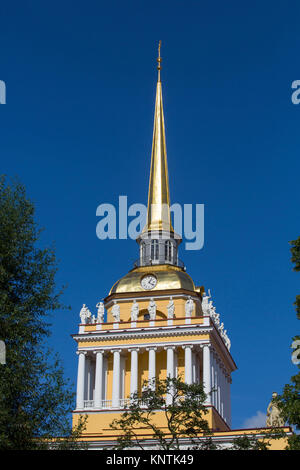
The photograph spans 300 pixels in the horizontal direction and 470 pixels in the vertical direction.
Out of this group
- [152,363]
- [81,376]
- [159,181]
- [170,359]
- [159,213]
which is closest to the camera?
[170,359]

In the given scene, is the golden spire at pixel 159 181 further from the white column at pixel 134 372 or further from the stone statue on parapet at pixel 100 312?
the white column at pixel 134 372

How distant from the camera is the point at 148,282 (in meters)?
54.5

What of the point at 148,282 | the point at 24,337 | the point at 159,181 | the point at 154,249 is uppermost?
the point at 159,181

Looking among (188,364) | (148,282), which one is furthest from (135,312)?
(188,364)

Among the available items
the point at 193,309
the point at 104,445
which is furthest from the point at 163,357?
the point at 104,445

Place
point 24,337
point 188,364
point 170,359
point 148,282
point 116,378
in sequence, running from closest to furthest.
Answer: point 24,337 < point 188,364 < point 170,359 < point 116,378 < point 148,282

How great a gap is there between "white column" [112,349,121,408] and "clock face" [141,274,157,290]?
510 centimetres

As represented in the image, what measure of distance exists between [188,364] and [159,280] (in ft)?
22.7

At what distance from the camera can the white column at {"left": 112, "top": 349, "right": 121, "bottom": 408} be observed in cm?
4984

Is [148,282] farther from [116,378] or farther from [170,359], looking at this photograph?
[116,378]

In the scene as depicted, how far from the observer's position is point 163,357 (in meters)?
51.9
